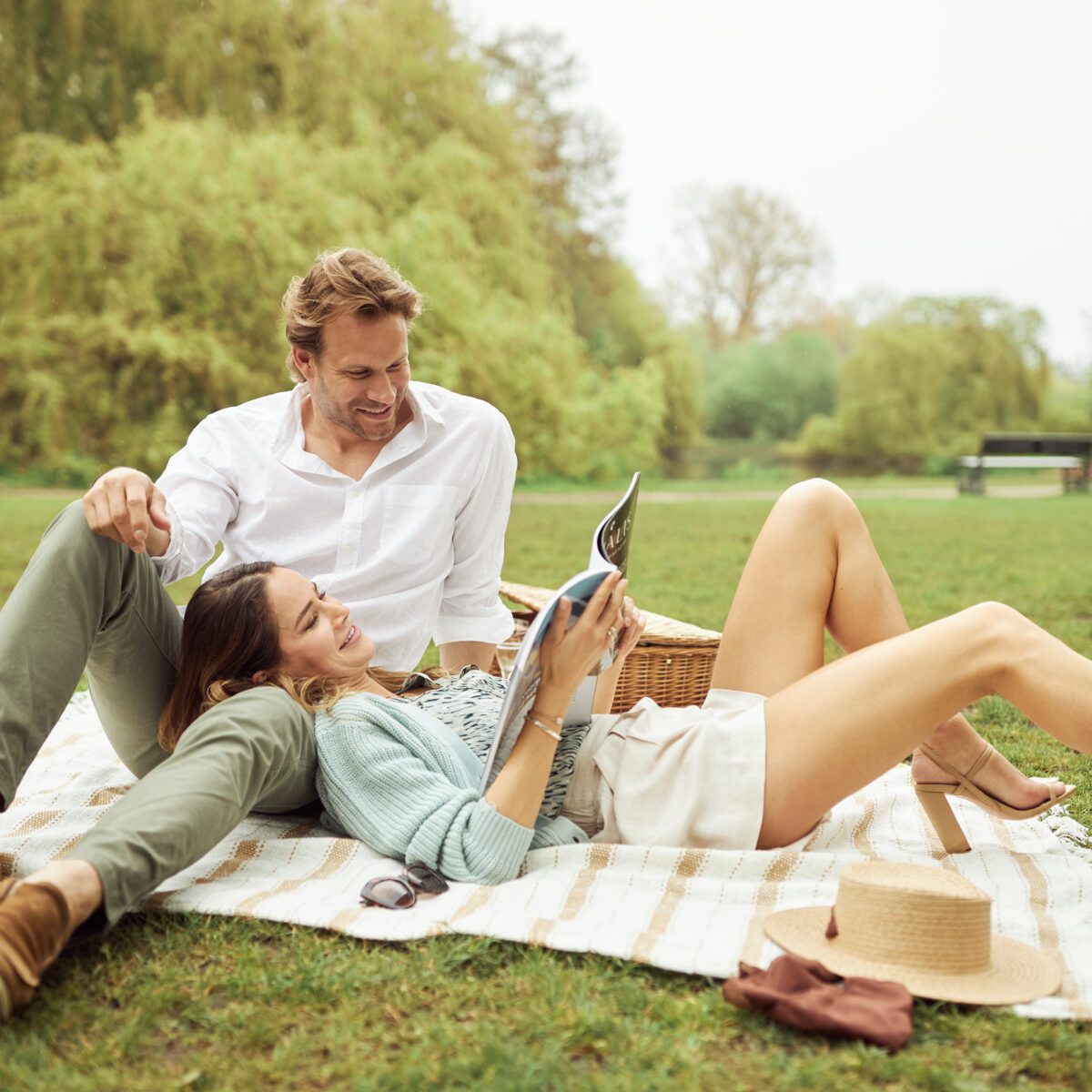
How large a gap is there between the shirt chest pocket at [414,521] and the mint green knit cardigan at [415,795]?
593 mm

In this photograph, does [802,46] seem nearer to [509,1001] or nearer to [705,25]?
[705,25]

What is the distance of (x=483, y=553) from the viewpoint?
9.88 ft

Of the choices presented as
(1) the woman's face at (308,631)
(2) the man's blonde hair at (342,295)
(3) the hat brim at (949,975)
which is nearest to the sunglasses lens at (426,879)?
(1) the woman's face at (308,631)

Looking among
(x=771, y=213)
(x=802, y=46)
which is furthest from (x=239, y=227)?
(x=802, y=46)

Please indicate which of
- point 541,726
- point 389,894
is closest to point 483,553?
point 541,726

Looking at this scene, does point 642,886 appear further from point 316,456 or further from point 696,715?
point 316,456

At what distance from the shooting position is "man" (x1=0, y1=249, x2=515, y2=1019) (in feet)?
6.46

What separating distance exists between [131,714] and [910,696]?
1479 millimetres

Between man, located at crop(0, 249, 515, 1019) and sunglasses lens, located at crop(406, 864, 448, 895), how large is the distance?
0.29 m

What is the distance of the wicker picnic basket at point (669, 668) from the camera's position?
3297 millimetres

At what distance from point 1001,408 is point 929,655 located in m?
21.0

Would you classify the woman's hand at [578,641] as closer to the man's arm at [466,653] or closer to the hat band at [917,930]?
the hat band at [917,930]

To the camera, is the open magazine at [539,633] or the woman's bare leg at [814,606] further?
the woman's bare leg at [814,606]

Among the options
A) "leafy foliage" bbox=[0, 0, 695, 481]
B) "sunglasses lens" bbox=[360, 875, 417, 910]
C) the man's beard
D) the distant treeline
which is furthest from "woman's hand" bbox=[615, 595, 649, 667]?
the distant treeline
